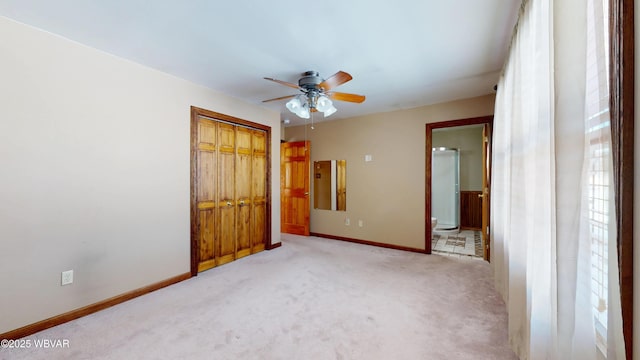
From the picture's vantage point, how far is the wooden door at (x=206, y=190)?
3531 millimetres

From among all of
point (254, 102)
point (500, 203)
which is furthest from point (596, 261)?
point (254, 102)

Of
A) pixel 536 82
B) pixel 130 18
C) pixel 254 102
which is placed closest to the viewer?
pixel 536 82

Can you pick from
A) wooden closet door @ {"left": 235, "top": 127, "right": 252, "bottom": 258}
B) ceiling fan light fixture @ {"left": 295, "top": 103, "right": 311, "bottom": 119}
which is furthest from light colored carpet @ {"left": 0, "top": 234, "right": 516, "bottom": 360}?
ceiling fan light fixture @ {"left": 295, "top": 103, "right": 311, "bottom": 119}

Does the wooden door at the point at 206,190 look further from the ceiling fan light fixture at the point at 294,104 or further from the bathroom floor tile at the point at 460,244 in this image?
the bathroom floor tile at the point at 460,244

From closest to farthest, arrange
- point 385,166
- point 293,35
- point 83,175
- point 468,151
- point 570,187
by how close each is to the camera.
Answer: point 570,187
point 293,35
point 83,175
point 385,166
point 468,151

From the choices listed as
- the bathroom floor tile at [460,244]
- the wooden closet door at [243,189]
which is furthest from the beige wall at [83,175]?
the bathroom floor tile at [460,244]

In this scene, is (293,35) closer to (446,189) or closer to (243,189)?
(243,189)

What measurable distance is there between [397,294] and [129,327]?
254 cm

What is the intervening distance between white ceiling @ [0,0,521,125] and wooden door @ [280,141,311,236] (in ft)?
8.39

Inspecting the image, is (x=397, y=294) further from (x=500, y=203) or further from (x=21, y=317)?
(x=21, y=317)

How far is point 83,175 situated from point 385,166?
4.19m

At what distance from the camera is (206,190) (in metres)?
3.64

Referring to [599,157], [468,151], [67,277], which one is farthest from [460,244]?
[67,277]

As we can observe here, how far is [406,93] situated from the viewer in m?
3.79
